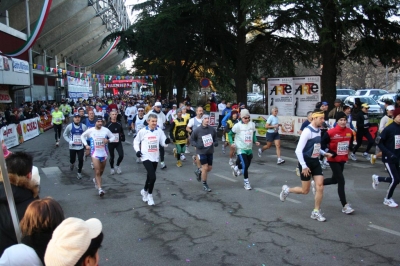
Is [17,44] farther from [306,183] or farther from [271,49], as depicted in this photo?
[306,183]

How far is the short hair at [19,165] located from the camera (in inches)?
142

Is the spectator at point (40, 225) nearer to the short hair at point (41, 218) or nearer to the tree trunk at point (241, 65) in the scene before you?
the short hair at point (41, 218)

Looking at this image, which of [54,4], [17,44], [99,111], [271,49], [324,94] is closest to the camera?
[324,94]

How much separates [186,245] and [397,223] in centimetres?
339

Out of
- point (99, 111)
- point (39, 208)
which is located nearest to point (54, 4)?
point (99, 111)

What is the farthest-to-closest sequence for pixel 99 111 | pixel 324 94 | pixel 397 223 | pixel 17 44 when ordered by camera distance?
pixel 17 44
pixel 99 111
pixel 324 94
pixel 397 223

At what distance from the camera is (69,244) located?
7.08 ft

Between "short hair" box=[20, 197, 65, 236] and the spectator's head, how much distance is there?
1.02m

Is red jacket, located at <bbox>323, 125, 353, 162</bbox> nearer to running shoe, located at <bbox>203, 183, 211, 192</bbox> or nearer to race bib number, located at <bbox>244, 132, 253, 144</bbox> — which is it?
race bib number, located at <bbox>244, 132, 253, 144</bbox>

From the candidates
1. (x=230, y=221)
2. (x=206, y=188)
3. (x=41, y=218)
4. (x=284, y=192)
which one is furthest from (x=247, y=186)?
(x=41, y=218)

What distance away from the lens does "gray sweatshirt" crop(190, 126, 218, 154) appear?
30.2 ft

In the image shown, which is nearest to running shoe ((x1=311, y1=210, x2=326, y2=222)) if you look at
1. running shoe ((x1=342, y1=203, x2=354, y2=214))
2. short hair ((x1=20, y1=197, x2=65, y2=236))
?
running shoe ((x1=342, y1=203, x2=354, y2=214))

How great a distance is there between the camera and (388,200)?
7.65 meters

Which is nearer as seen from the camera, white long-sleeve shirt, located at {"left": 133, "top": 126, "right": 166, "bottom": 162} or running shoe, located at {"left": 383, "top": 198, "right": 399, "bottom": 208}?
running shoe, located at {"left": 383, "top": 198, "right": 399, "bottom": 208}
